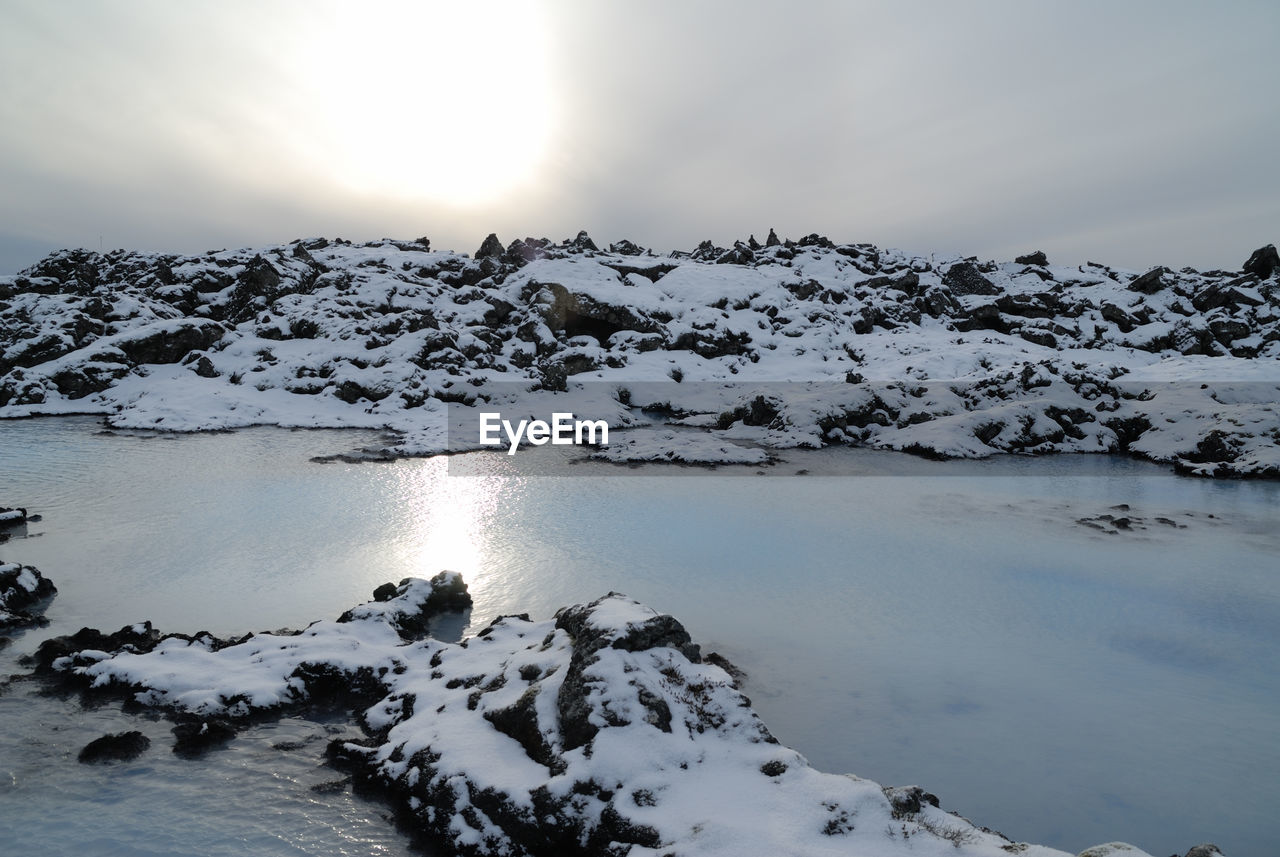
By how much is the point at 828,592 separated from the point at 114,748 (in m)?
17.2

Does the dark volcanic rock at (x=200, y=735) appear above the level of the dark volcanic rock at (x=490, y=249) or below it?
below

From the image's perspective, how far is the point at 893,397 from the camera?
168ft

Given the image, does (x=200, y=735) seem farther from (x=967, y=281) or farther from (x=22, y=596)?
(x=967, y=281)

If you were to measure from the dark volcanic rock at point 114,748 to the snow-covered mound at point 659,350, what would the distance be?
2873 cm

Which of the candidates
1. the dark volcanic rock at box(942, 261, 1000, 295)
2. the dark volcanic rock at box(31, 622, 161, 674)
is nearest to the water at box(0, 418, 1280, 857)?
the dark volcanic rock at box(31, 622, 161, 674)

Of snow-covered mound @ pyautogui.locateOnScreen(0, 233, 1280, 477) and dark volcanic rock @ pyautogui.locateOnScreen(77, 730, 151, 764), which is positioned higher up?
snow-covered mound @ pyautogui.locateOnScreen(0, 233, 1280, 477)

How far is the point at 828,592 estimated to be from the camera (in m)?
20.0

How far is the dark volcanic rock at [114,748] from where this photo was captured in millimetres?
11539

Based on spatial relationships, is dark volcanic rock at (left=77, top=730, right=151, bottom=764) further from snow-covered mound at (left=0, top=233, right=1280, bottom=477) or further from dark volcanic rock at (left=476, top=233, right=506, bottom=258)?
dark volcanic rock at (left=476, top=233, right=506, bottom=258)

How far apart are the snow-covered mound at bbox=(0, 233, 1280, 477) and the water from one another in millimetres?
9807

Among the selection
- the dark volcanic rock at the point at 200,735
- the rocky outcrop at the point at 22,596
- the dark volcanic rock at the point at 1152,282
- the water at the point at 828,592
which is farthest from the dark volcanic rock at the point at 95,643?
the dark volcanic rock at the point at 1152,282

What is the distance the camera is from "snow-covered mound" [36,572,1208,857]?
9.13 meters

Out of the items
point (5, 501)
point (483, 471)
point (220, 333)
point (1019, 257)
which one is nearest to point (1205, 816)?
point (483, 471)

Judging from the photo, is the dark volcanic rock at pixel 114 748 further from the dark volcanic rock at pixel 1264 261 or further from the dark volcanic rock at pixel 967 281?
the dark volcanic rock at pixel 1264 261
